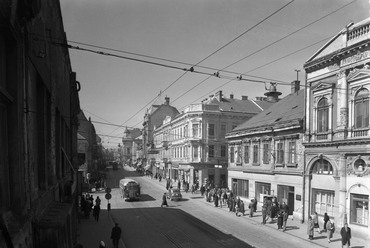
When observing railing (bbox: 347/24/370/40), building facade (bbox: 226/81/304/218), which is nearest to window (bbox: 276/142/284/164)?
building facade (bbox: 226/81/304/218)

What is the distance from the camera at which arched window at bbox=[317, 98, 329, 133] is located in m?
20.0

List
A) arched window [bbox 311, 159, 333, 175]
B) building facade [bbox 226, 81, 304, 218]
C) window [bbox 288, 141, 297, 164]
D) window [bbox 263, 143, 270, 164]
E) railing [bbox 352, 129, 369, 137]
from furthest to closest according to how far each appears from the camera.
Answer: window [bbox 263, 143, 270, 164] < window [bbox 288, 141, 297, 164] < building facade [bbox 226, 81, 304, 218] < arched window [bbox 311, 159, 333, 175] < railing [bbox 352, 129, 369, 137]

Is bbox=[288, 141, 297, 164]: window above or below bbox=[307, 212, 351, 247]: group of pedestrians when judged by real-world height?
above

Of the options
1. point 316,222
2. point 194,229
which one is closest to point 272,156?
point 316,222

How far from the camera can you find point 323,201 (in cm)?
2006

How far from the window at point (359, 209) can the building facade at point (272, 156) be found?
14.3 feet

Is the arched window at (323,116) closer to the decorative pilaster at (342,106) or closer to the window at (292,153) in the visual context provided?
the decorative pilaster at (342,106)

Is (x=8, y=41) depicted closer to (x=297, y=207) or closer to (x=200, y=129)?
(x=297, y=207)

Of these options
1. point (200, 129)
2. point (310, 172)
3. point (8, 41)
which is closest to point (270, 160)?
point (310, 172)

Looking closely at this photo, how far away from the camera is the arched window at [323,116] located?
20.0m

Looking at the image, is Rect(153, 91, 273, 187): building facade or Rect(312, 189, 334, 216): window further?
Rect(153, 91, 273, 187): building facade

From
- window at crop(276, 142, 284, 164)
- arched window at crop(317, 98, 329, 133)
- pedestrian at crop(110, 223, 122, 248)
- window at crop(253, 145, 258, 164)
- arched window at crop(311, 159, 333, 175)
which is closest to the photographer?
pedestrian at crop(110, 223, 122, 248)

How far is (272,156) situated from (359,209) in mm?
9351

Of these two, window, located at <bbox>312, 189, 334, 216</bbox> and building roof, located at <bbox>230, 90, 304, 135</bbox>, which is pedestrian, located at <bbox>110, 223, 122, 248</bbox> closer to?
window, located at <bbox>312, 189, 334, 216</bbox>
